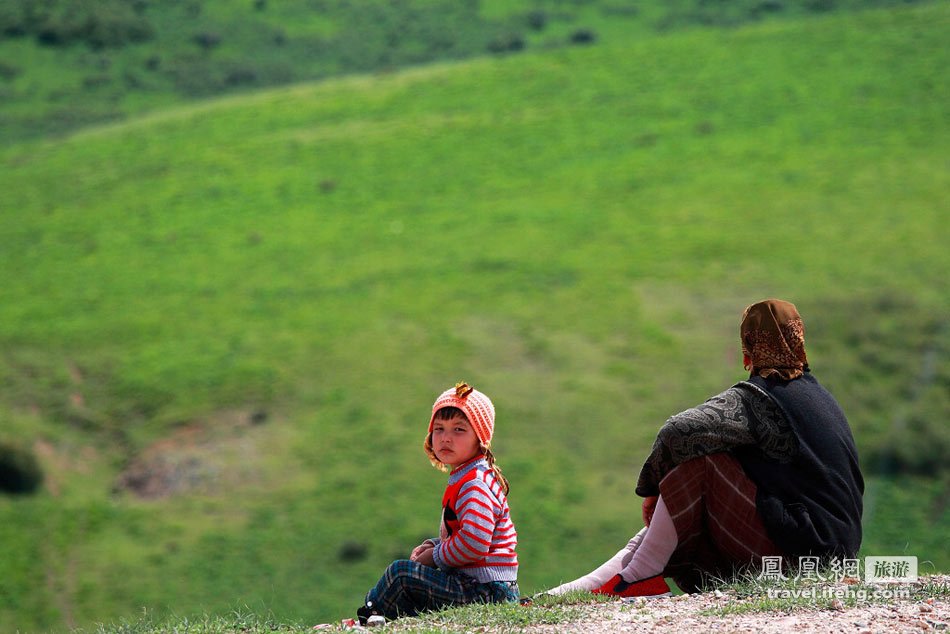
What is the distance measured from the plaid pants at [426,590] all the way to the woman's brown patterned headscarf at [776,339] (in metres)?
1.50

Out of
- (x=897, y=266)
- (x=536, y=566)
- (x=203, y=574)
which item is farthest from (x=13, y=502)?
(x=897, y=266)

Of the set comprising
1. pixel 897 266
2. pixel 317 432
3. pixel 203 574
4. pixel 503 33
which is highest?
pixel 503 33

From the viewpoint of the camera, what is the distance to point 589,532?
64.4 feet

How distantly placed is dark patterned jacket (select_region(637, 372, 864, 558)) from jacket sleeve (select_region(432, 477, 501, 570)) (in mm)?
706

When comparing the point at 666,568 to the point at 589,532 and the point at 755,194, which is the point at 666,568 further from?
the point at 755,194

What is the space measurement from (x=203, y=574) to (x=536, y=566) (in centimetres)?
580

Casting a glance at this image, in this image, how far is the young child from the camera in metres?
4.70

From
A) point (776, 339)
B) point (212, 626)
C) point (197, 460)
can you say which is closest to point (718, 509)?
point (776, 339)

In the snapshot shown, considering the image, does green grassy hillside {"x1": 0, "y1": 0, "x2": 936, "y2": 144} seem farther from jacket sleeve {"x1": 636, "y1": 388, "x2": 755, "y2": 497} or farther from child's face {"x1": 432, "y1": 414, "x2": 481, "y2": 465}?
jacket sleeve {"x1": 636, "y1": 388, "x2": 755, "y2": 497}

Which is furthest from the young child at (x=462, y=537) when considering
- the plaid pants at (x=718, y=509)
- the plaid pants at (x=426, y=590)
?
the plaid pants at (x=718, y=509)

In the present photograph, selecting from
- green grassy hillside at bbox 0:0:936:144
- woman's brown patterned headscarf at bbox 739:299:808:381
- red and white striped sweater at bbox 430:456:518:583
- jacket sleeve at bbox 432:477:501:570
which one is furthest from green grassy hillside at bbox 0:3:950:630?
woman's brown patterned headscarf at bbox 739:299:808:381

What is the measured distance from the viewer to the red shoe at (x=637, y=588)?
4895 mm

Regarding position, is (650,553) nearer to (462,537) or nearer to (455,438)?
(462,537)

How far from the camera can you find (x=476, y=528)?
4.66 metres
